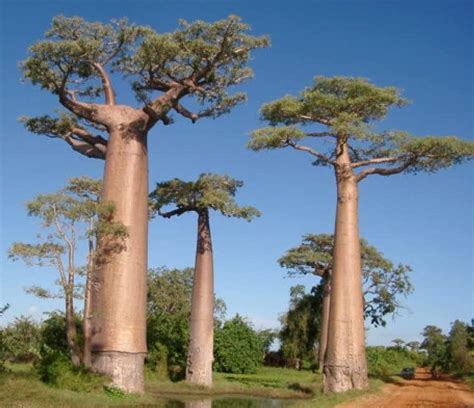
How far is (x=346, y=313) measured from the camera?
15.6m

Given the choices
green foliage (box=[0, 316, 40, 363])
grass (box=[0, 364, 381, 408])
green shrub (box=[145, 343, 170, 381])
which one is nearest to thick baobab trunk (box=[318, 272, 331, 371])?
grass (box=[0, 364, 381, 408])

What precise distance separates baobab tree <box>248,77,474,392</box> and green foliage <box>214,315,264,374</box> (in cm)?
1621

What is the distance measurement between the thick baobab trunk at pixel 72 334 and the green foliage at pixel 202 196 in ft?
24.2

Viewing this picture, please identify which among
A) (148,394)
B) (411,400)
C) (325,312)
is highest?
(325,312)

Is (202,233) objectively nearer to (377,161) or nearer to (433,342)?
(377,161)

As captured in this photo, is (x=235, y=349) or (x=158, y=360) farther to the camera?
(x=235, y=349)

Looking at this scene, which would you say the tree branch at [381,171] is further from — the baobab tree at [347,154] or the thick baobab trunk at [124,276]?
the thick baobab trunk at [124,276]

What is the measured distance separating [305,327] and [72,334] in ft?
75.3

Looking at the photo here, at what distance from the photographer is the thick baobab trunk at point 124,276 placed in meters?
14.4

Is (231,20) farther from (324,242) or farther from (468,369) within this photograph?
(468,369)

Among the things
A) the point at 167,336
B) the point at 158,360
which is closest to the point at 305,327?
the point at 167,336

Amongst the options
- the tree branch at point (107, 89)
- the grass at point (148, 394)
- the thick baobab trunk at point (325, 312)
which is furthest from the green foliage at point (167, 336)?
the tree branch at point (107, 89)

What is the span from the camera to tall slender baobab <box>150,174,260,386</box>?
20.1m

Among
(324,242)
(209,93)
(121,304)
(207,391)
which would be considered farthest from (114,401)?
(324,242)
